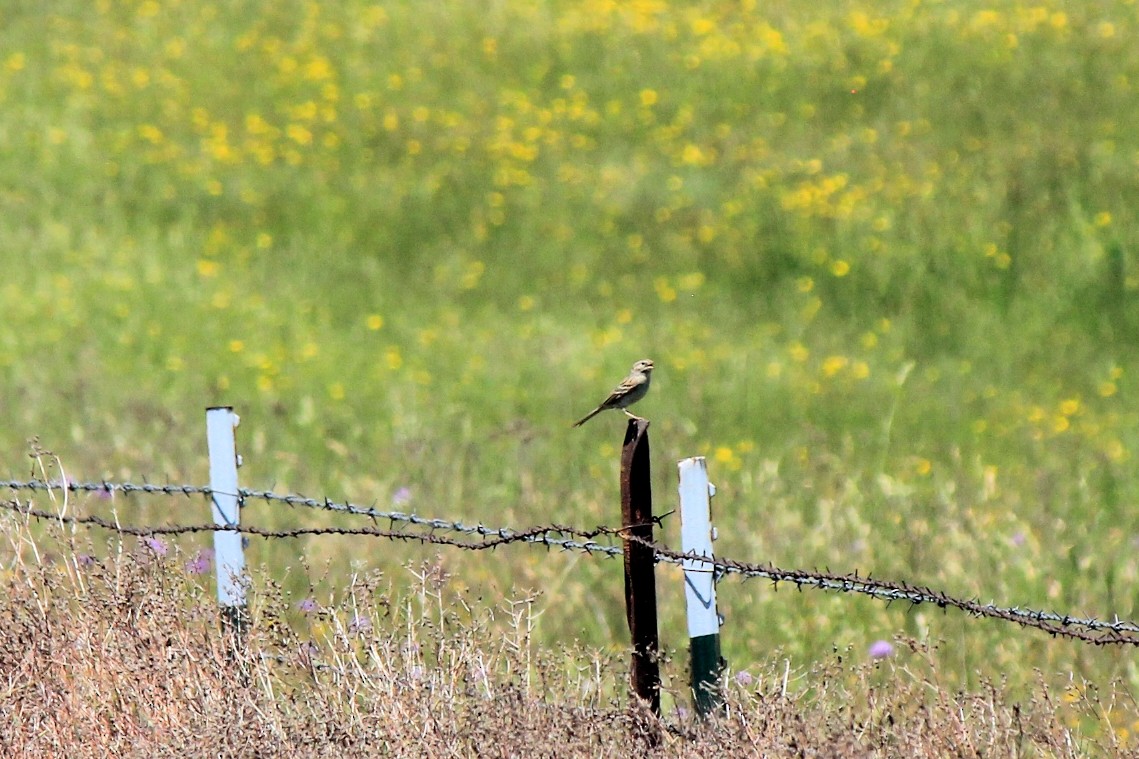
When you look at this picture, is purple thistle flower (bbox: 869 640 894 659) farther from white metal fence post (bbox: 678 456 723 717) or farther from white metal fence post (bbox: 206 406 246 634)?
white metal fence post (bbox: 206 406 246 634)

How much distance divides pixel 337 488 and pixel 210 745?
3850mm

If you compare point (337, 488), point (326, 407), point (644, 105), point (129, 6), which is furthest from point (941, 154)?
point (129, 6)

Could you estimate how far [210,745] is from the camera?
13.4 feet

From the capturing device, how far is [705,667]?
4266 mm

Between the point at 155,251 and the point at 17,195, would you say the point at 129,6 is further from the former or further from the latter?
the point at 155,251

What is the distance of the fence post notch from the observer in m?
4.22

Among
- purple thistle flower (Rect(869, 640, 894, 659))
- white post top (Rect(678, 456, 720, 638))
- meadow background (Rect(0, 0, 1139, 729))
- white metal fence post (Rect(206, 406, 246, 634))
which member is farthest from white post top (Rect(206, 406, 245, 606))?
purple thistle flower (Rect(869, 640, 894, 659))

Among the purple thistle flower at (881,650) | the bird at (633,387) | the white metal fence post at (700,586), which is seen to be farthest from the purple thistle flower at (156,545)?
the purple thistle flower at (881,650)

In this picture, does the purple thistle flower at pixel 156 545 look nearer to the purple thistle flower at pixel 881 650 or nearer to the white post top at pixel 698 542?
the white post top at pixel 698 542

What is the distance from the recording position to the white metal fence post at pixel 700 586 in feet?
13.8

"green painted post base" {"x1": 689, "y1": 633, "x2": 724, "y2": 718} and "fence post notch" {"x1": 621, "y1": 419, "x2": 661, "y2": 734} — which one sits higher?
"fence post notch" {"x1": 621, "y1": 419, "x2": 661, "y2": 734}

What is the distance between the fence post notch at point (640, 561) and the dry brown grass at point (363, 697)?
0.07m

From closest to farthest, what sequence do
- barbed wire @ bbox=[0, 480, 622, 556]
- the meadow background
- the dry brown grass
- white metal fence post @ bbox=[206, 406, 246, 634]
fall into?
the dry brown grass, barbed wire @ bbox=[0, 480, 622, 556], white metal fence post @ bbox=[206, 406, 246, 634], the meadow background

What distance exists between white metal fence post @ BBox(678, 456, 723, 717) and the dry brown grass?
0.27ft
